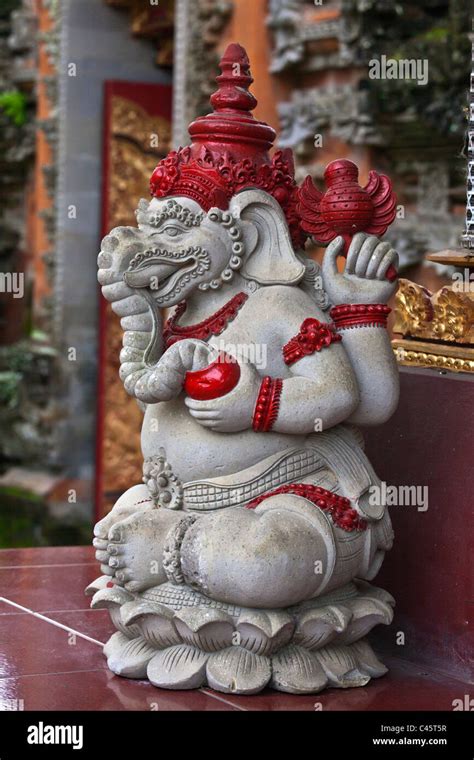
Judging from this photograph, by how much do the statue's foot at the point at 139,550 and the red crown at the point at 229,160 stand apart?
72 centimetres

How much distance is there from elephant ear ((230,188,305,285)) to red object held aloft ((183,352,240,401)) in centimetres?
24

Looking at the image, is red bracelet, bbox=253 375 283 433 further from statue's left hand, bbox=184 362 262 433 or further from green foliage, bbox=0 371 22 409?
green foliage, bbox=0 371 22 409

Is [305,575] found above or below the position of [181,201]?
below

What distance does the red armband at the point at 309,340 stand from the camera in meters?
3.01

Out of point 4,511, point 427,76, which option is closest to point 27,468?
point 4,511

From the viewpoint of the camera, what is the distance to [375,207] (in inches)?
124

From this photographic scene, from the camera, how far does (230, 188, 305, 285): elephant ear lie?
3109 mm

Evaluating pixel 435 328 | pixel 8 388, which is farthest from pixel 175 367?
pixel 8 388

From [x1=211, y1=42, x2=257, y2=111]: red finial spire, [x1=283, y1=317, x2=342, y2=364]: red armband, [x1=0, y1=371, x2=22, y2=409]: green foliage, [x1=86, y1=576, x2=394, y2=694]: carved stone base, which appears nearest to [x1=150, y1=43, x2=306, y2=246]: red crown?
[x1=211, y1=42, x2=257, y2=111]: red finial spire

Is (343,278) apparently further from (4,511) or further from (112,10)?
(4,511)

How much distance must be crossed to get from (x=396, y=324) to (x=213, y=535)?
1.02 metres

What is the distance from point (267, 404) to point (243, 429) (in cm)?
9

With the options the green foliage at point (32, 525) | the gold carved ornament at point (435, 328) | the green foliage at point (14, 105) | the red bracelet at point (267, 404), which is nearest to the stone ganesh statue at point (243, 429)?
the red bracelet at point (267, 404)

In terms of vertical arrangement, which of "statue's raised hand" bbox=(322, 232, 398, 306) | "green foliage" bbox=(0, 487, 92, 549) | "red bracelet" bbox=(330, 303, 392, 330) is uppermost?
"statue's raised hand" bbox=(322, 232, 398, 306)
